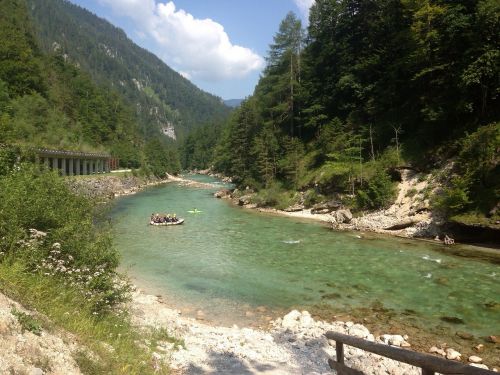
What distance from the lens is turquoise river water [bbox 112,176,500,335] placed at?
693 inches

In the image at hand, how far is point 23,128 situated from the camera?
62.4 m

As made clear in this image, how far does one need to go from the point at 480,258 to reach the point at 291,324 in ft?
54.1

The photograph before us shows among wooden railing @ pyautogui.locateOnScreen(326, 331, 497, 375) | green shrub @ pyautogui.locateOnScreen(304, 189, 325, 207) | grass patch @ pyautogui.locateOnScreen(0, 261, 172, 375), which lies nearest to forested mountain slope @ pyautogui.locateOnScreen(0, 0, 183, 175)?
green shrub @ pyautogui.locateOnScreen(304, 189, 325, 207)

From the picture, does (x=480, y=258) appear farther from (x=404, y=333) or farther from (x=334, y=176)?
(x=334, y=176)

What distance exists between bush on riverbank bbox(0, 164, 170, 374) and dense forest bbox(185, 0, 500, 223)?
2734cm

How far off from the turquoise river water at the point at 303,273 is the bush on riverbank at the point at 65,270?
3.66 m

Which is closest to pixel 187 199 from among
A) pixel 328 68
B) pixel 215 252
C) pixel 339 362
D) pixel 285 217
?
pixel 285 217

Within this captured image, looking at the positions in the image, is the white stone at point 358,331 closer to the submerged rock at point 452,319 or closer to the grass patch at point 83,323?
the submerged rock at point 452,319

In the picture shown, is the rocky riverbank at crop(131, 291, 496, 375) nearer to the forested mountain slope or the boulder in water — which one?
the boulder in water

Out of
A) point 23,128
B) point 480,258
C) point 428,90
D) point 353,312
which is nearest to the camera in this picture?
point 353,312

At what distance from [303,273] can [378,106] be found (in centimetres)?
3043

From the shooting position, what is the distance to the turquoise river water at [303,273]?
57.8 ft

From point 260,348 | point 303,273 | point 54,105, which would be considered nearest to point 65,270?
point 260,348

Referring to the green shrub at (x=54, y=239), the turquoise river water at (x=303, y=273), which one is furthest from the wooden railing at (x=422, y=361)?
the turquoise river water at (x=303, y=273)
